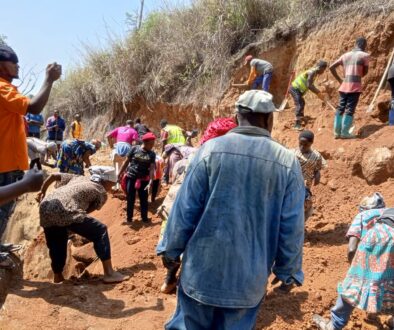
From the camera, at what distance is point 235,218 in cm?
226

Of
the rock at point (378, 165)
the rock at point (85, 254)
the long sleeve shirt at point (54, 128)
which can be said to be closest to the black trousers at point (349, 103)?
the rock at point (378, 165)

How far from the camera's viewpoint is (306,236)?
629cm

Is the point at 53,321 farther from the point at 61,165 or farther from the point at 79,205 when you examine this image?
the point at 61,165

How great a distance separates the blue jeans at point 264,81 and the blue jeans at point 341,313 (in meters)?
7.27

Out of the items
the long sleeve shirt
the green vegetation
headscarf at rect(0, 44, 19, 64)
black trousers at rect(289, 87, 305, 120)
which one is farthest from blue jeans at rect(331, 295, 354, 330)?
the long sleeve shirt

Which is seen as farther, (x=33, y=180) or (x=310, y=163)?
(x=310, y=163)

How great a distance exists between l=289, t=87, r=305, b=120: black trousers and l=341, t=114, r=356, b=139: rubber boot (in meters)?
1.46

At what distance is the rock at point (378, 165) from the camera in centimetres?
721

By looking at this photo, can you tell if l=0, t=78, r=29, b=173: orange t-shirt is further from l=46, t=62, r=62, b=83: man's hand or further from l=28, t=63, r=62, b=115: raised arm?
l=46, t=62, r=62, b=83: man's hand

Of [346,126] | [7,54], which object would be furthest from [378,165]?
[7,54]

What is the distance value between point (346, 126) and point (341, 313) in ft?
16.4

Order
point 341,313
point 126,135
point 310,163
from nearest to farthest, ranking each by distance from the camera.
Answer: point 341,313, point 310,163, point 126,135

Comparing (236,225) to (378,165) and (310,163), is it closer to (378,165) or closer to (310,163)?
(310,163)

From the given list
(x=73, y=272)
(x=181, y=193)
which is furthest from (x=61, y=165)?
(x=181, y=193)
